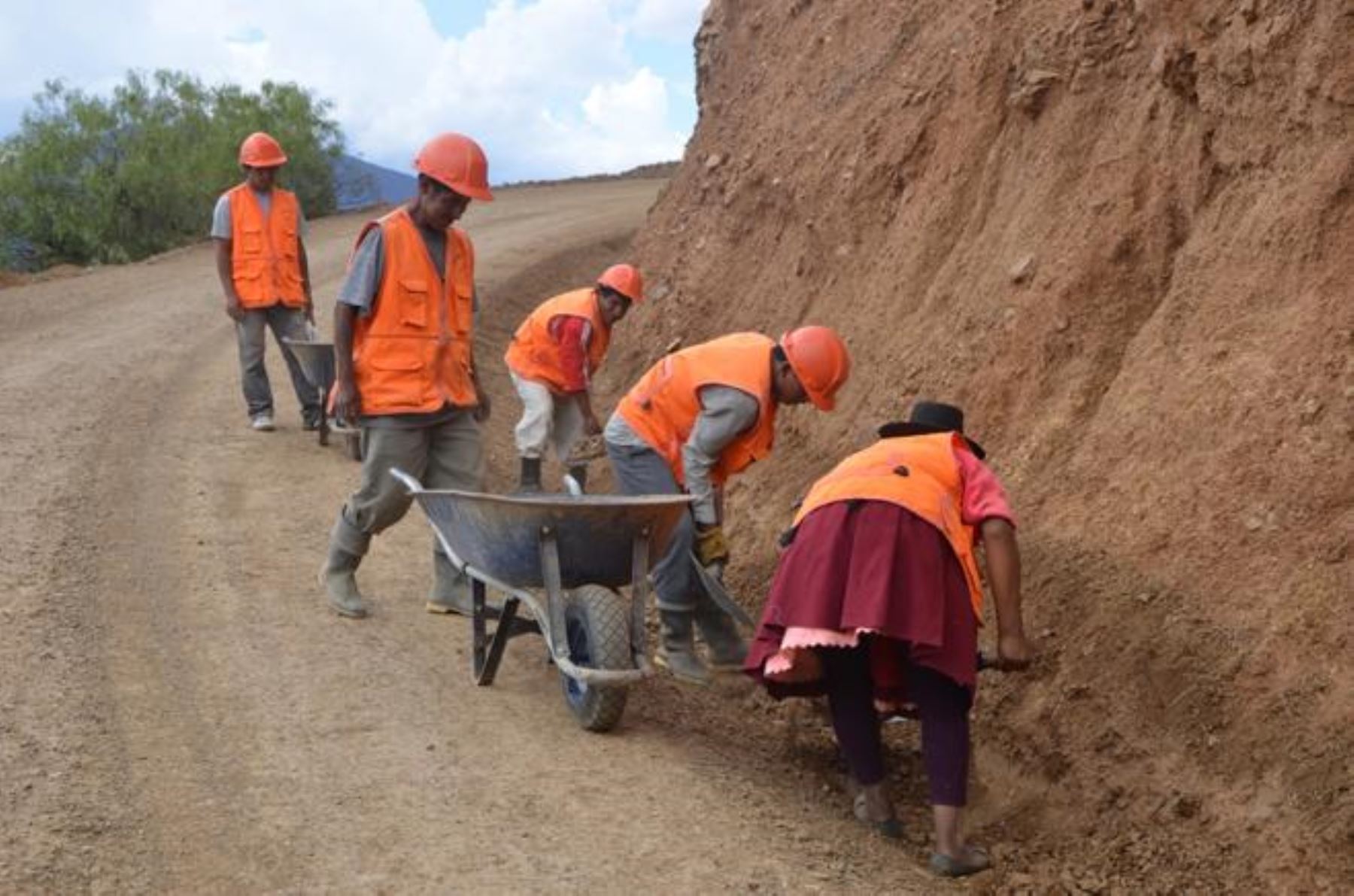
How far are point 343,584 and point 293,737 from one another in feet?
5.35

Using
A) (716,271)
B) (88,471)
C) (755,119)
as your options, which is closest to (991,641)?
(88,471)

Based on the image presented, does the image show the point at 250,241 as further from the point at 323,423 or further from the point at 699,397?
the point at 699,397

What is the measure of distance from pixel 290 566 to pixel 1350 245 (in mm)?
4997

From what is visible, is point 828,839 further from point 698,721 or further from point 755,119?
point 755,119

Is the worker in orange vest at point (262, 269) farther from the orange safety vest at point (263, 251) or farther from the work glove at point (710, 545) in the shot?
the work glove at point (710, 545)

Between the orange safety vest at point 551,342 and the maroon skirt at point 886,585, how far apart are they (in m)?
4.16

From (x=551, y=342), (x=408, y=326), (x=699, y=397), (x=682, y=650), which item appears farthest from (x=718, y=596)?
(x=551, y=342)

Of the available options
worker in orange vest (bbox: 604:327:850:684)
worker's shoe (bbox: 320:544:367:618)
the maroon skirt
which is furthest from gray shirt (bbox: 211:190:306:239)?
the maroon skirt

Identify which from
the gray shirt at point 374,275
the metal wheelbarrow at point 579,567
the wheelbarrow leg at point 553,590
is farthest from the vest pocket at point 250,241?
the wheelbarrow leg at point 553,590

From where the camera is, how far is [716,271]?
41.3ft

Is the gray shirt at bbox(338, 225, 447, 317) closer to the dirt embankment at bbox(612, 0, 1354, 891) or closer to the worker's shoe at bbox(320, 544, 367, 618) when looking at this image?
the worker's shoe at bbox(320, 544, 367, 618)

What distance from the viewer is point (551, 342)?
9344 millimetres

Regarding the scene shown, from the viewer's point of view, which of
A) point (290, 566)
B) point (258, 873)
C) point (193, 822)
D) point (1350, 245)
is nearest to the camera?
point (258, 873)

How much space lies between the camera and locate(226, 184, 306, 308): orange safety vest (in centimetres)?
1076
